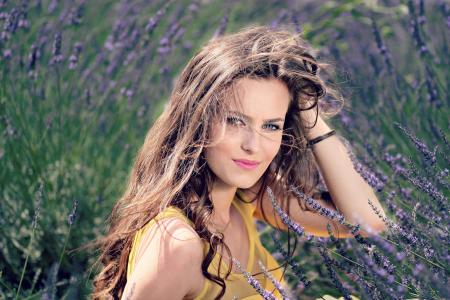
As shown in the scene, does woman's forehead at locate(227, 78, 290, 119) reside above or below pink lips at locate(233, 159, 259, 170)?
above

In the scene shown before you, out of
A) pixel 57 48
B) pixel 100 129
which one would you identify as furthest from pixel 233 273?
pixel 100 129

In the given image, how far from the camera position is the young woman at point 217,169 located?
181cm

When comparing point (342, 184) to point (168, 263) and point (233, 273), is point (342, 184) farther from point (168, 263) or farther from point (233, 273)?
point (168, 263)

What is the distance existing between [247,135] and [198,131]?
14cm

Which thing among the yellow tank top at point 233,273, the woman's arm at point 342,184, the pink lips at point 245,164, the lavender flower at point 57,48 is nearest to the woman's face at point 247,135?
the pink lips at point 245,164

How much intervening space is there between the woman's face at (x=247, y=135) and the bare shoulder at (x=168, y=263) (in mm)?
181

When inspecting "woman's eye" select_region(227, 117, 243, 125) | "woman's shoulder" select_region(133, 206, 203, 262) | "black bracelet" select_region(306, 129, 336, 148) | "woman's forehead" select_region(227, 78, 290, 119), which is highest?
"woman's forehead" select_region(227, 78, 290, 119)

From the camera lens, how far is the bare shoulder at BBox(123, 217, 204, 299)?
1.74m

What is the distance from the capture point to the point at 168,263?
174 centimetres

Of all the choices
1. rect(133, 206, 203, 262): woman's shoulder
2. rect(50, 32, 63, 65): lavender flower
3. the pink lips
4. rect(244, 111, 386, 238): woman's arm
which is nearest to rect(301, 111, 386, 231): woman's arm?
rect(244, 111, 386, 238): woman's arm

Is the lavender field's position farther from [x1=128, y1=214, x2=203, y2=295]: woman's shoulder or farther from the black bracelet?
[x1=128, y1=214, x2=203, y2=295]: woman's shoulder

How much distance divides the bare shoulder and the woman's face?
181 mm

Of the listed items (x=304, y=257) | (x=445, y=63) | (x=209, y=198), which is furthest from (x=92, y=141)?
(x=445, y=63)

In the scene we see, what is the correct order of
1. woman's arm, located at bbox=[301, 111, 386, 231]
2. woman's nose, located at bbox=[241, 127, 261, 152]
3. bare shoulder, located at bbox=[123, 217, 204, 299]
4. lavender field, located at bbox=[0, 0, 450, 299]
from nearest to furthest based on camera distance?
bare shoulder, located at bbox=[123, 217, 204, 299] → woman's nose, located at bbox=[241, 127, 261, 152] → woman's arm, located at bbox=[301, 111, 386, 231] → lavender field, located at bbox=[0, 0, 450, 299]
